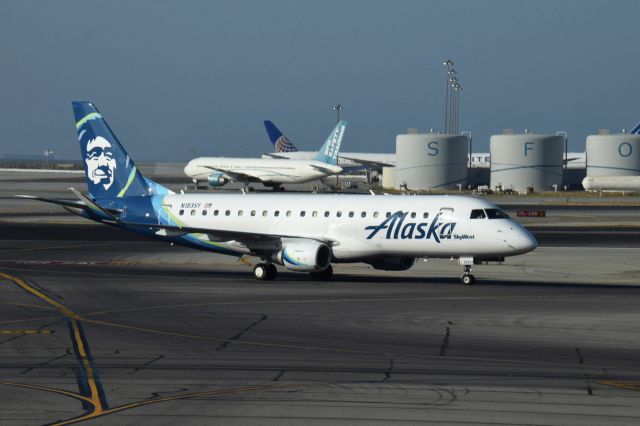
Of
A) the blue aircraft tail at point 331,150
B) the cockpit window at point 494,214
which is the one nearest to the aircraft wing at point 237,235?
the cockpit window at point 494,214

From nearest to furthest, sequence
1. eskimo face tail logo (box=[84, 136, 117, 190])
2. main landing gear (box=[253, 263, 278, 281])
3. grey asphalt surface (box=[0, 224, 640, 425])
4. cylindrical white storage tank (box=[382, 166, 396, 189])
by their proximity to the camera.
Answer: grey asphalt surface (box=[0, 224, 640, 425]) < main landing gear (box=[253, 263, 278, 281]) < eskimo face tail logo (box=[84, 136, 117, 190]) < cylindrical white storage tank (box=[382, 166, 396, 189])

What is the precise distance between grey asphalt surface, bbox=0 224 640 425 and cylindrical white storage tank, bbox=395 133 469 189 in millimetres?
88648

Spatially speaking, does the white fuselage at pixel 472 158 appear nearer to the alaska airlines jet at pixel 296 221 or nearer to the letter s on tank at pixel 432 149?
the letter s on tank at pixel 432 149

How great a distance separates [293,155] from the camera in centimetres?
18238

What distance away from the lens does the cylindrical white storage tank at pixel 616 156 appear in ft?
447

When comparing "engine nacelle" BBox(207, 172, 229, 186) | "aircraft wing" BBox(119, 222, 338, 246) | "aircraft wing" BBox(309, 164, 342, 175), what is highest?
"aircraft wing" BBox(309, 164, 342, 175)

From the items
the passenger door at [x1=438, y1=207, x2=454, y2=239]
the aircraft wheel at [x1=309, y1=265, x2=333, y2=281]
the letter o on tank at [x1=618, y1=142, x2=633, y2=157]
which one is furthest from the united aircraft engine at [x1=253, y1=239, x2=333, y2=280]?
the letter o on tank at [x1=618, y1=142, x2=633, y2=157]

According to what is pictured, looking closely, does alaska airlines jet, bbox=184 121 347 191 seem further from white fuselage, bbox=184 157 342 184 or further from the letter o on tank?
the letter o on tank

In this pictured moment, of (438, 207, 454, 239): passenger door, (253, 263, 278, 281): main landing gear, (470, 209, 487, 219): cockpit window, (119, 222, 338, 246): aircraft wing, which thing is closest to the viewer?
(470, 209, 487, 219): cockpit window

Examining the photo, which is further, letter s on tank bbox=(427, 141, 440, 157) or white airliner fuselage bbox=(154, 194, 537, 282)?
letter s on tank bbox=(427, 141, 440, 157)

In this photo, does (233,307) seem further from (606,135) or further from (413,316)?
(606,135)

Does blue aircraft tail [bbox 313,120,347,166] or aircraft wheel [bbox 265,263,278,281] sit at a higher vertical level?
blue aircraft tail [bbox 313,120,347,166]

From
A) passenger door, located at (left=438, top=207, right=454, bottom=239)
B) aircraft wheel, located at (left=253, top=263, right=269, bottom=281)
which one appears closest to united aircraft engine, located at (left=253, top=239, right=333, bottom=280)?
aircraft wheel, located at (left=253, top=263, right=269, bottom=281)

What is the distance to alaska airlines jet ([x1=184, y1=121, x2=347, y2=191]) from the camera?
134375mm
